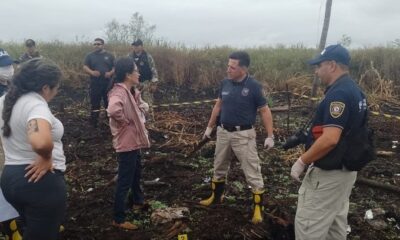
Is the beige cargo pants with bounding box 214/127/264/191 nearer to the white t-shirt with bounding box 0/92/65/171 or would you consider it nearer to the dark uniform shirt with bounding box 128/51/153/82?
the white t-shirt with bounding box 0/92/65/171

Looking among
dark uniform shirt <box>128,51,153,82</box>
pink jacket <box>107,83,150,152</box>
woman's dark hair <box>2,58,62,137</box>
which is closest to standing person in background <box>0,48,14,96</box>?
dark uniform shirt <box>128,51,153,82</box>

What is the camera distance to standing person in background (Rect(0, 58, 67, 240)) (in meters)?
2.54

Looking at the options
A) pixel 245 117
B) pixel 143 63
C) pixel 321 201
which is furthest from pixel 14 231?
pixel 143 63

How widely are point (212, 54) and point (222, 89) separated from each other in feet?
39.6

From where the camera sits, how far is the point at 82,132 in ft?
28.7

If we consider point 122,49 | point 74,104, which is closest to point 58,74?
point 74,104

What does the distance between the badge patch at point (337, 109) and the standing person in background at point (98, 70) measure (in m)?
6.45

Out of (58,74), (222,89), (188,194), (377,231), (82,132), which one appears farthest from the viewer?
(82,132)

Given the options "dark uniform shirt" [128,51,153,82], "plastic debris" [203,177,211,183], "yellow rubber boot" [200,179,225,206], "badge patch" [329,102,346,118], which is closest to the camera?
"badge patch" [329,102,346,118]

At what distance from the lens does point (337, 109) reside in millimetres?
2848

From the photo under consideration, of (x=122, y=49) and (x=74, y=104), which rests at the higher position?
(x=122, y=49)

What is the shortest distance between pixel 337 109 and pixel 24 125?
208cm

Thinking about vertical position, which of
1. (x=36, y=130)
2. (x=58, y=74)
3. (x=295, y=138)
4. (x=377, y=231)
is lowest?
(x=377, y=231)

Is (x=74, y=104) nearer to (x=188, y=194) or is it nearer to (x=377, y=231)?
(x=188, y=194)
